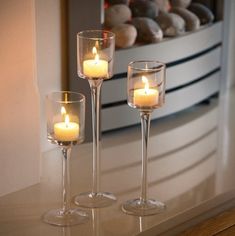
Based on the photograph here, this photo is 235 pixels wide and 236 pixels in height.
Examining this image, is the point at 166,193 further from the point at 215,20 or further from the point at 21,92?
the point at 215,20

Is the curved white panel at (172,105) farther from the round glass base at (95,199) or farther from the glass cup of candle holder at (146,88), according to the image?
the glass cup of candle holder at (146,88)

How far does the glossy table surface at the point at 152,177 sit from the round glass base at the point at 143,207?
0.06 feet

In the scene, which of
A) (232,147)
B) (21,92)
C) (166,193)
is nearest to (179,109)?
(232,147)

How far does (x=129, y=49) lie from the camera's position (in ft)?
7.94

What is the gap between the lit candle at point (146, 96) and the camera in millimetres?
1840

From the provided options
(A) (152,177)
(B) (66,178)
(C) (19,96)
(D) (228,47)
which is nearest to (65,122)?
(B) (66,178)

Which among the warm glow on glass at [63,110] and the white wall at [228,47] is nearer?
the warm glow on glass at [63,110]

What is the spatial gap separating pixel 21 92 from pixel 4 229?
378 millimetres

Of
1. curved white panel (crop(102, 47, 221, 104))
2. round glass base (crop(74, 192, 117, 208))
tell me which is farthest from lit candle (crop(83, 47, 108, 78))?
curved white panel (crop(102, 47, 221, 104))

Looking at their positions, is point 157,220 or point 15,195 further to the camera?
point 15,195

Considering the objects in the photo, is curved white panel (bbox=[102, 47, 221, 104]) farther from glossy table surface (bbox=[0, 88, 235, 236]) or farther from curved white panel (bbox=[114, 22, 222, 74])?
glossy table surface (bbox=[0, 88, 235, 236])

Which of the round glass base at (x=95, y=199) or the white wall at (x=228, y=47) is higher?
the white wall at (x=228, y=47)

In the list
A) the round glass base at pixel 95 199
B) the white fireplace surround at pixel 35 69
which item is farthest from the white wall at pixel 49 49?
the round glass base at pixel 95 199

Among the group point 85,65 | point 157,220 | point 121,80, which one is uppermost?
point 85,65
